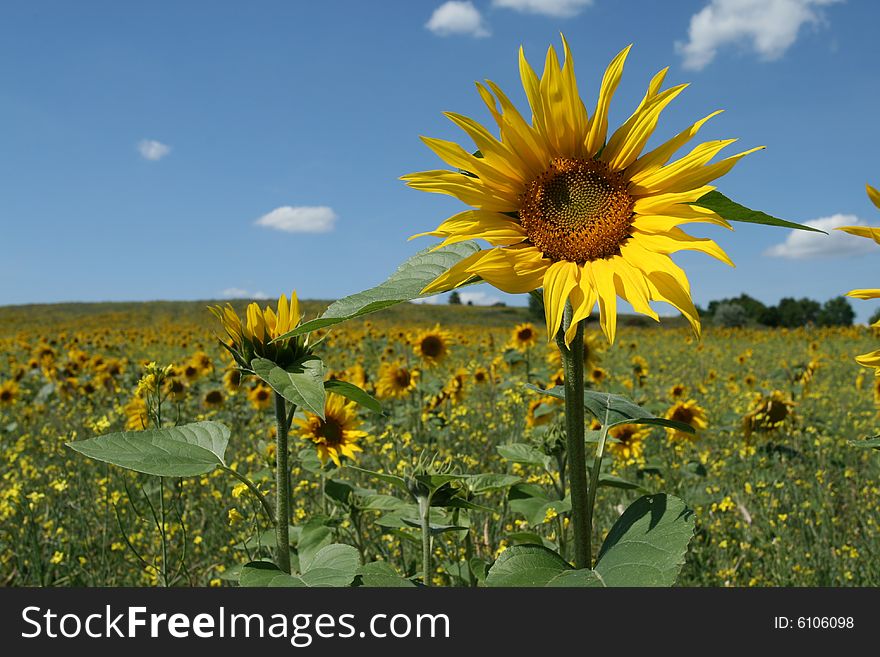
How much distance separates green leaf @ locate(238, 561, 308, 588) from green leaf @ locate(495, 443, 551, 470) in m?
1.00

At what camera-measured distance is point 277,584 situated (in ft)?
3.51

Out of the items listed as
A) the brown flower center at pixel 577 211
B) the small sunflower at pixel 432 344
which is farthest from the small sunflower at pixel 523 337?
the brown flower center at pixel 577 211

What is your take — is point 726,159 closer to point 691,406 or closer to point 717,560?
point 717,560

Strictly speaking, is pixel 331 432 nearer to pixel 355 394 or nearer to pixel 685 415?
pixel 355 394

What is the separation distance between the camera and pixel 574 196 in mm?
1119

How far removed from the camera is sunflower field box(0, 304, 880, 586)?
225cm

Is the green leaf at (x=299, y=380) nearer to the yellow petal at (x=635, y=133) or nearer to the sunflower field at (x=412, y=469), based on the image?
the sunflower field at (x=412, y=469)

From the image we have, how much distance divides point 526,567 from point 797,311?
46.2 m

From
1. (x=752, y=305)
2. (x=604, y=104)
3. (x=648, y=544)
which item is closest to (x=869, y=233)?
(x=604, y=104)

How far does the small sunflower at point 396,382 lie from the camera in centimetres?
500

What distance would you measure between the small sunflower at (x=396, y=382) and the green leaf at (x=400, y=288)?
389 cm

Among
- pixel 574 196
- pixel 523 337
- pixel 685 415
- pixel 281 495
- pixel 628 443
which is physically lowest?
pixel 628 443

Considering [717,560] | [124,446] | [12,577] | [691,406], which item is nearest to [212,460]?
[124,446]
